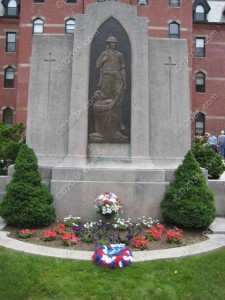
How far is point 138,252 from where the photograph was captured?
6527 mm

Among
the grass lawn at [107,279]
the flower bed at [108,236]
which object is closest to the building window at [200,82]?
the flower bed at [108,236]

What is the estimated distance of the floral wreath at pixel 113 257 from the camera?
19.1 ft

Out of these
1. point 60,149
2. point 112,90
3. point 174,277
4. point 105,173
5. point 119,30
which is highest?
point 119,30

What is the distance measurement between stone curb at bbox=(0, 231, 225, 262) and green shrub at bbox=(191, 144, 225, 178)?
370 centimetres

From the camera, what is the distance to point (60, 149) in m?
9.84

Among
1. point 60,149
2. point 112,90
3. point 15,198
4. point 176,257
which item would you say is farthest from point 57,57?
point 176,257

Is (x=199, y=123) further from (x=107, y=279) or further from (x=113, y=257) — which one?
(x=107, y=279)

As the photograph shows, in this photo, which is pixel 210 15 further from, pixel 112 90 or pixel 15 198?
pixel 15 198

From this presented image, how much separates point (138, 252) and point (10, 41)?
33.9m

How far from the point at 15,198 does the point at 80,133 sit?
8.57ft

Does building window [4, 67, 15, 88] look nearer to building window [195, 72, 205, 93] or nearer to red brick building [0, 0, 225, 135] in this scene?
red brick building [0, 0, 225, 135]

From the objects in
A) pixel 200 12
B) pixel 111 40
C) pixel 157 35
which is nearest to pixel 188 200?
pixel 111 40

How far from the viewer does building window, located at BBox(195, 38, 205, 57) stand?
3594 centimetres

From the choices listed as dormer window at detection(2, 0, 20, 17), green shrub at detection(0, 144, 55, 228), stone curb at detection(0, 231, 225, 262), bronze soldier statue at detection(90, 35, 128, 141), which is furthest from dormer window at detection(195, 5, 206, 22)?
stone curb at detection(0, 231, 225, 262)
